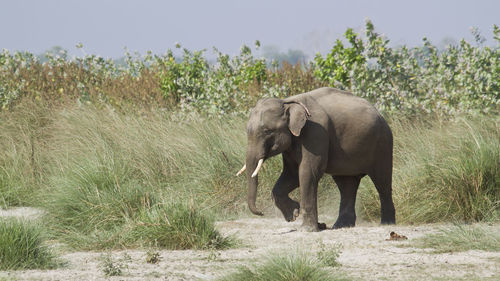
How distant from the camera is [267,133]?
7004 mm

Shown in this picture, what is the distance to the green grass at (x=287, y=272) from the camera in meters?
4.76

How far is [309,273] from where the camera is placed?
4797 mm

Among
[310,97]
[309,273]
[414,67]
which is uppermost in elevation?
[414,67]

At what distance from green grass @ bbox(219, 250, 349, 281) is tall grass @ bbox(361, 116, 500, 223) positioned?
3053 millimetres

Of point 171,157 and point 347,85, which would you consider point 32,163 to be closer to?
point 171,157

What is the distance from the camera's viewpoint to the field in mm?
5574

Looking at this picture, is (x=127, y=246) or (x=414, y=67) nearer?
(x=127, y=246)

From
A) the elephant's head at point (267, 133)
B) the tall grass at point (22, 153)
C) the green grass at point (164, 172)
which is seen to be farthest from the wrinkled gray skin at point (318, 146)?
the tall grass at point (22, 153)

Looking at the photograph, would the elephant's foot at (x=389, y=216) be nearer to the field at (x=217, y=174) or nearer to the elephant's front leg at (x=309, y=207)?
the field at (x=217, y=174)

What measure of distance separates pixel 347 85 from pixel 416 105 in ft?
4.13

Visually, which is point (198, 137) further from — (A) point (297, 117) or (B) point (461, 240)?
(B) point (461, 240)

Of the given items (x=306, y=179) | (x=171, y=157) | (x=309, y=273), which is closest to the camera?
(x=309, y=273)

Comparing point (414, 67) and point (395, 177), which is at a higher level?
point (414, 67)

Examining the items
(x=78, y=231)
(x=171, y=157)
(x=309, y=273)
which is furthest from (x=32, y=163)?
(x=309, y=273)
